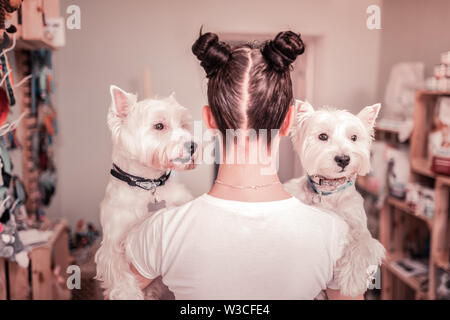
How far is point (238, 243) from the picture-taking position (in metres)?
0.84

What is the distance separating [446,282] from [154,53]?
2055 millimetres

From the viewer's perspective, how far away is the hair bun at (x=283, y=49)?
73 cm

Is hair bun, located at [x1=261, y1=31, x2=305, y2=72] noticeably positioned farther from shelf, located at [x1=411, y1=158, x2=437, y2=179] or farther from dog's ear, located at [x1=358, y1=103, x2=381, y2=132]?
shelf, located at [x1=411, y1=158, x2=437, y2=179]

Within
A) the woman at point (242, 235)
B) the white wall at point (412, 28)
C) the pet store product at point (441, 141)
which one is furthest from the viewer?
the pet store product at point (441, 141)

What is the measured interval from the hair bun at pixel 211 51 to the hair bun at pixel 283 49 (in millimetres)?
81

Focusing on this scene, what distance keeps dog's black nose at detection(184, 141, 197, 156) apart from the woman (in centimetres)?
8

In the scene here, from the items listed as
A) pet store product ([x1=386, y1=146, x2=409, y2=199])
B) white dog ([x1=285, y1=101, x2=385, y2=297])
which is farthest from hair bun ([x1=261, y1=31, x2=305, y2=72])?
pet store product ([x1=386, y1=146, x2=409, y2=199])

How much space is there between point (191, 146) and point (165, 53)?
0.37m

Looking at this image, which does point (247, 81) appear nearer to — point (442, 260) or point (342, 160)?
point (342, 160)

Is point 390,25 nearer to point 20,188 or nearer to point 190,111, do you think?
point 190,111

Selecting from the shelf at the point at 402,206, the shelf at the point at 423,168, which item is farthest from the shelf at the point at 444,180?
→ the shelf at the point at 402,206

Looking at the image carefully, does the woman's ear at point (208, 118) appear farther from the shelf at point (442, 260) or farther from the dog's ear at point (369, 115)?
the shelf at point (442, 260)

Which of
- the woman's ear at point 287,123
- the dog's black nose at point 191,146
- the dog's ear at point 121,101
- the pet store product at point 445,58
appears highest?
the pet store product at point 445,58

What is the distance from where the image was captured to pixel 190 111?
0.92 m
